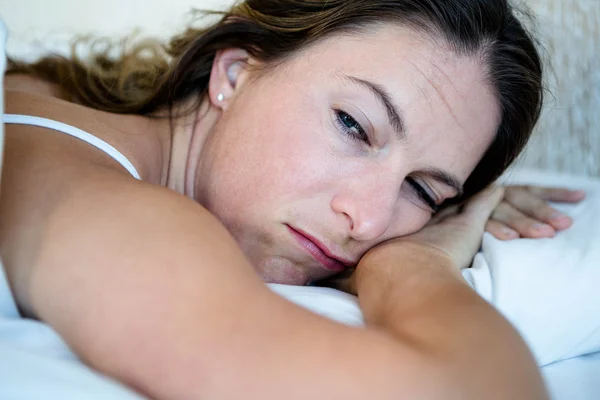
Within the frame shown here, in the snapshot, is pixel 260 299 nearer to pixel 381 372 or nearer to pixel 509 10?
pixel 381 372

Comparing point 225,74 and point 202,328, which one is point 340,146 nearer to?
point 225,74

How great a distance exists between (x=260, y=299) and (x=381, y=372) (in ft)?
0.45

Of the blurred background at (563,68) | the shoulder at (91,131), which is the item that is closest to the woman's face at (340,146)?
the shoulder at (91,131)

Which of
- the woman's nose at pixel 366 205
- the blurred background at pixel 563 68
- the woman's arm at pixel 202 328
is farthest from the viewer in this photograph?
the blurred background at pixel 563 68

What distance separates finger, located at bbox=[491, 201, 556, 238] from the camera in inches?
48.2

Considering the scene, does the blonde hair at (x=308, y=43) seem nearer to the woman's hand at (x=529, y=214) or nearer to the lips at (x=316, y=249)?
the woman's hand at (x=529, y=214)

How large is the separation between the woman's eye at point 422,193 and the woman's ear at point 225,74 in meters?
0.37

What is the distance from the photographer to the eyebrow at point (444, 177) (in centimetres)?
111

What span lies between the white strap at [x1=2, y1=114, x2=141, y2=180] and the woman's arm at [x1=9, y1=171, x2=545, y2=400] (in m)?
0.21

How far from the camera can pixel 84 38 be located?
1.74 m

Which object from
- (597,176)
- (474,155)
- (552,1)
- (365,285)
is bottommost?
(597,176)

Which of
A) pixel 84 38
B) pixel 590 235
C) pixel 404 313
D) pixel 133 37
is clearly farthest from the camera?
pixel 133 37

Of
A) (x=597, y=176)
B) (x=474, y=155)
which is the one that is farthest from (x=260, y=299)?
(x=597, y=176)

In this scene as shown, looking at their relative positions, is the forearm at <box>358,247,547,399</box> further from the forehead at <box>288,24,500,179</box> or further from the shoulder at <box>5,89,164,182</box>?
the shoulder at <box>5,89,164,182</box>
